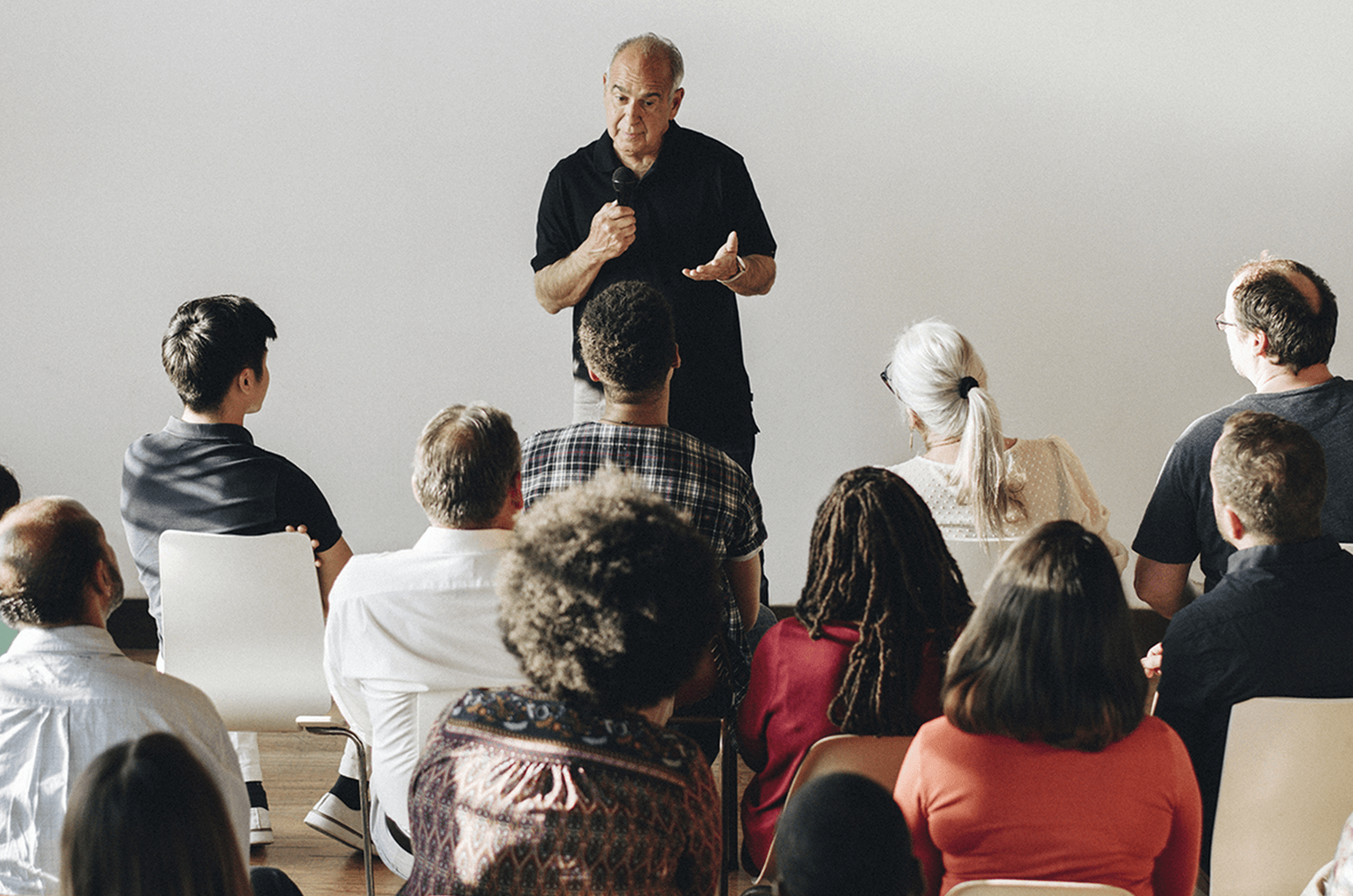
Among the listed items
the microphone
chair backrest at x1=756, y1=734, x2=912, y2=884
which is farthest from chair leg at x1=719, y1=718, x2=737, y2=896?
the microphone

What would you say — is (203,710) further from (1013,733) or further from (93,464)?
(93,464)

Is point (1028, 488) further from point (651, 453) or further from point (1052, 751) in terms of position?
point (1052, 751)

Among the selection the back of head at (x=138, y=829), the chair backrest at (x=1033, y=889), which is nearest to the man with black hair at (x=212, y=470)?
the back of head at (x=138, y=829)

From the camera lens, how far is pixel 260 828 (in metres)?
2.81

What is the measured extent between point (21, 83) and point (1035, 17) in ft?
11.4

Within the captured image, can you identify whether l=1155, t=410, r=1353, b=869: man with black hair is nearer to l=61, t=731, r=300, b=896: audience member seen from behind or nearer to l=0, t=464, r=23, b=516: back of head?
l=61, t=731, r=300, b=896: audience member seen from behind

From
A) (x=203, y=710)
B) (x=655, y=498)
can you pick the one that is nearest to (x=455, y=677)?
(x=203, y=710)

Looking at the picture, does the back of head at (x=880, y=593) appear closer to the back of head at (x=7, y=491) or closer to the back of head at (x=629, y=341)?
the back of head at (x=629, y=341)

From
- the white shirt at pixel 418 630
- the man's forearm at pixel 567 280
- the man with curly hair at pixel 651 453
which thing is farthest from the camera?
the man's forearm at pixel 567 280

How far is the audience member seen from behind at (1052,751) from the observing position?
4.91ft

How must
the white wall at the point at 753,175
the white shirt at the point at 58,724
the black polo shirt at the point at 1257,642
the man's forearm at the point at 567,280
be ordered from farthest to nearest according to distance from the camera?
the white wall at the point at 753,175 → the man's forearm at the point at 567,280 → the black polo shirt at the point at 1257,642 → the white shirt at the point at 58,724

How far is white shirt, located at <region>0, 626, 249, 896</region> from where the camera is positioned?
1.65m

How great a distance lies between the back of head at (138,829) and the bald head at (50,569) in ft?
2.22

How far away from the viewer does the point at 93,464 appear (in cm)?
438
